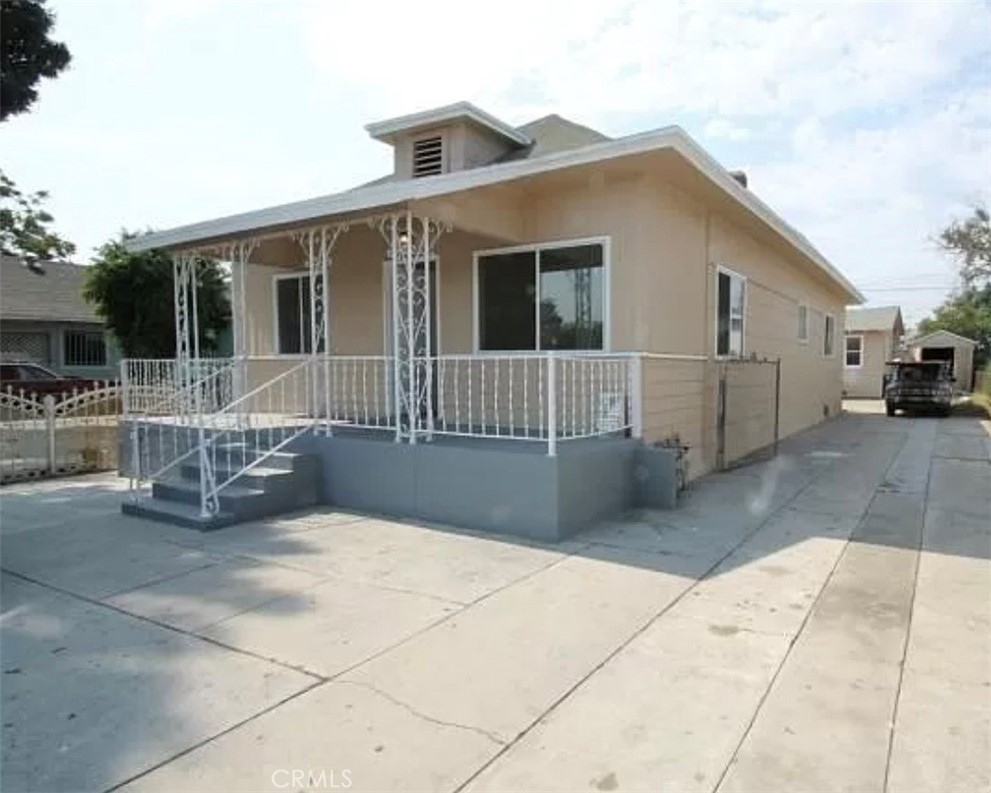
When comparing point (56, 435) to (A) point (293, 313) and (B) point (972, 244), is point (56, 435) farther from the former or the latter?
(B) point (972, 244)

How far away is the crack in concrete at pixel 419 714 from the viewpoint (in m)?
2.91

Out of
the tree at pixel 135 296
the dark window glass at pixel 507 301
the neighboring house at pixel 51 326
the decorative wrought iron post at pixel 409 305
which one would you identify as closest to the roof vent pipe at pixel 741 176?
the dark window glass at pixel 507 301

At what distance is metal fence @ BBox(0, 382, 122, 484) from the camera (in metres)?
9.75

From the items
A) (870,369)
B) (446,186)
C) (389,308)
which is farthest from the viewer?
(870,369)

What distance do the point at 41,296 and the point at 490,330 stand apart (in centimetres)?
2212

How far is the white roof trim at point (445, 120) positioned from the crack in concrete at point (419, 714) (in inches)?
321

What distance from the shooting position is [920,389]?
20.2 meters

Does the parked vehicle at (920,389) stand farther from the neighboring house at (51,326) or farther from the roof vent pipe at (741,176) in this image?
the neighboring house at (51,326)

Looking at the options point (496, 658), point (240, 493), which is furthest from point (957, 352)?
point (496, 658)

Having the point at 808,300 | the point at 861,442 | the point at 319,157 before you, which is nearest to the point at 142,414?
the point at 319,157

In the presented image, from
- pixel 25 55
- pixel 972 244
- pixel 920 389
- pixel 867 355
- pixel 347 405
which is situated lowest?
pixel 920 389

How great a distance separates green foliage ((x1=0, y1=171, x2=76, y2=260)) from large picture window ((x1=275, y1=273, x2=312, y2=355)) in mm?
8125

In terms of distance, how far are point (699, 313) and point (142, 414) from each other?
7.92m
